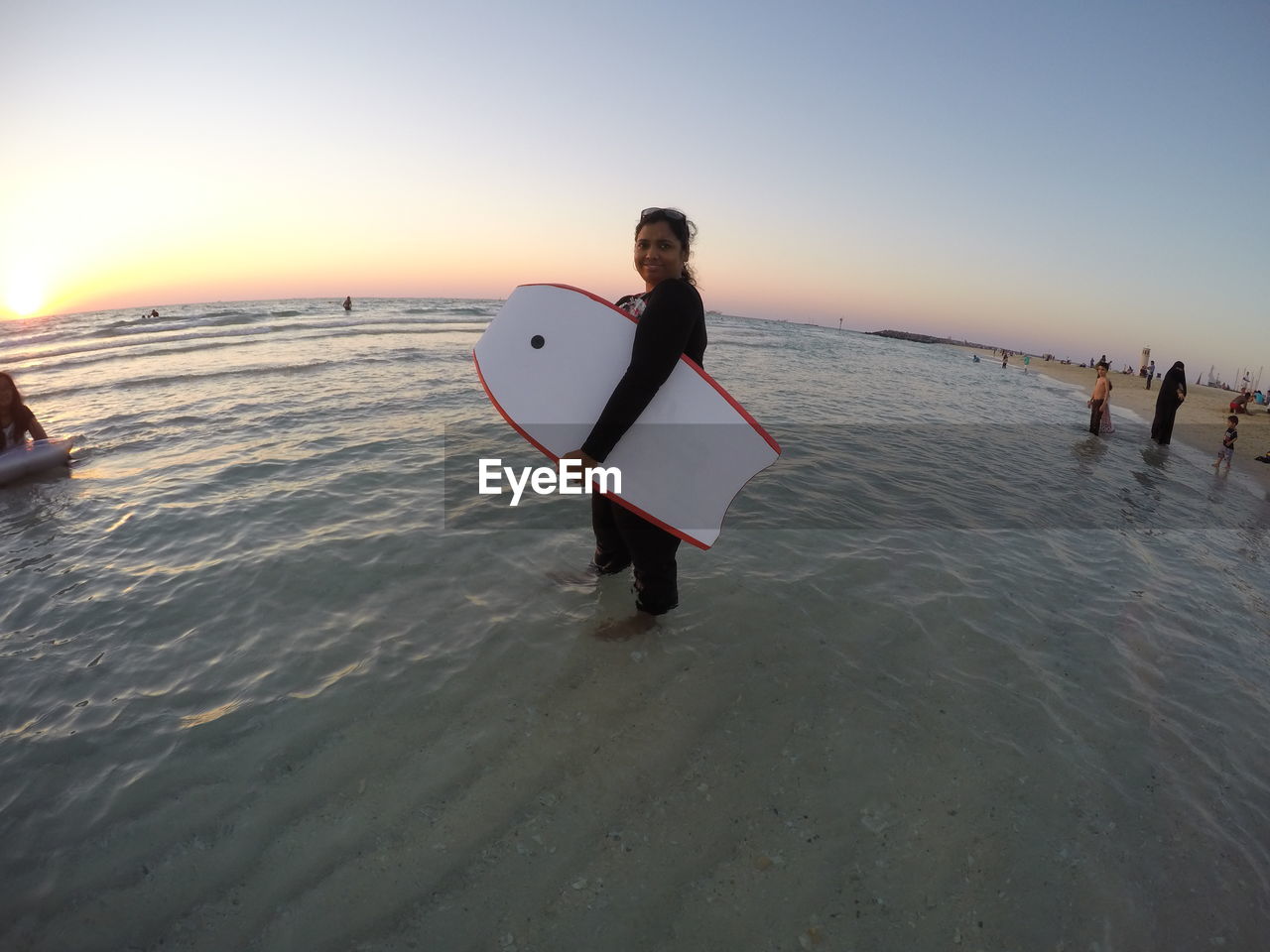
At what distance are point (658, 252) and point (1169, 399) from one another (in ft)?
55.0

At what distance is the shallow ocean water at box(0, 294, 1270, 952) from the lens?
208 cm

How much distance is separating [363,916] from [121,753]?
1658 mm

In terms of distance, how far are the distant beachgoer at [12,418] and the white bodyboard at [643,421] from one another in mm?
7838

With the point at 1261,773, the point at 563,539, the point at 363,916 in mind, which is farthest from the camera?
the point at 563,539

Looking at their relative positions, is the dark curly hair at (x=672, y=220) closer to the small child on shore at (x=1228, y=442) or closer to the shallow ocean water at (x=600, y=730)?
the shallow ocean water at (x=600, y=730)

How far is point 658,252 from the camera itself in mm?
2930

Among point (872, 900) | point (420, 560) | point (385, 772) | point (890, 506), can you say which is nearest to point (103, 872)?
point (385, 772)

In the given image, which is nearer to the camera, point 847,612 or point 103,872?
point 103,872

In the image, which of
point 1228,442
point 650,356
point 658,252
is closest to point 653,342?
point 650,356

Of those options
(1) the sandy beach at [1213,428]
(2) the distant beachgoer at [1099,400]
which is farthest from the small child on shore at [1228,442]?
(2) the distant beachgoer at [1099,400]

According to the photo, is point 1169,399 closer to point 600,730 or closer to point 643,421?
point 643,421

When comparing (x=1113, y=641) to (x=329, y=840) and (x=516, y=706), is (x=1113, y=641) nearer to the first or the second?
(x=516, y=706)

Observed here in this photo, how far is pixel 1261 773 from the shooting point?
9.30ft

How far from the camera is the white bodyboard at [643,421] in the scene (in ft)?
10.4
